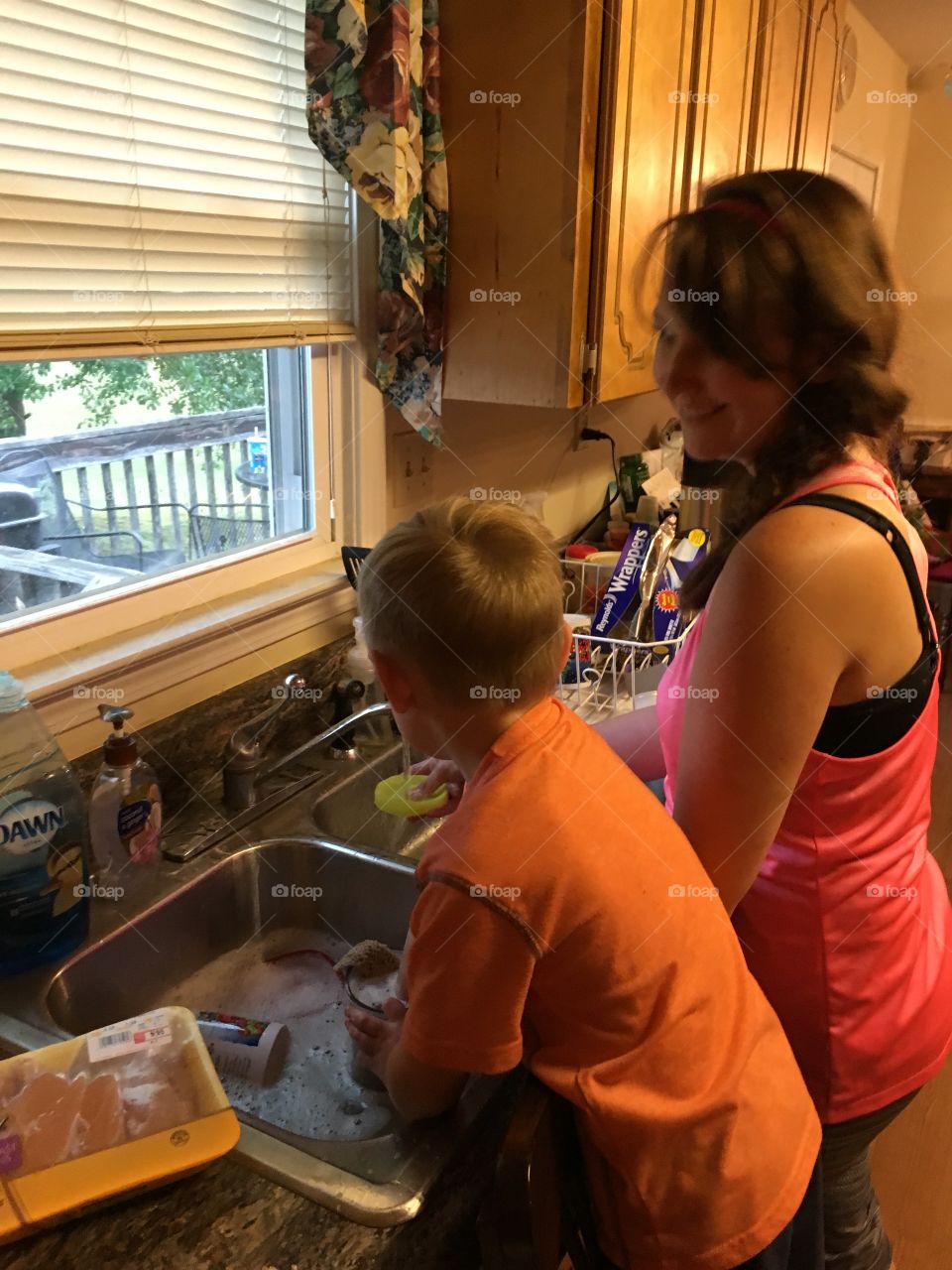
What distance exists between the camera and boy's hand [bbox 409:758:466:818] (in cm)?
105

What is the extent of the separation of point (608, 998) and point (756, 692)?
0.91 ft

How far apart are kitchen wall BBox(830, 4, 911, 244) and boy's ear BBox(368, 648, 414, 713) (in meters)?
3.53

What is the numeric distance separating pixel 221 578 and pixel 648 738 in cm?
67

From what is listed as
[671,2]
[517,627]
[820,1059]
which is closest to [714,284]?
[517,627]

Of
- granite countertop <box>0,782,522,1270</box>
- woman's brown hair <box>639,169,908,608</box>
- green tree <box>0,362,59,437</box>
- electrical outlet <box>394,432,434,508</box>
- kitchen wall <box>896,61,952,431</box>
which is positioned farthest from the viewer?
kitchen wall <box>896,61,952,431</box>

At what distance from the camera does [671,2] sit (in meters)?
1.62

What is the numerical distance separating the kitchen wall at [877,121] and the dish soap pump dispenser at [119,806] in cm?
351

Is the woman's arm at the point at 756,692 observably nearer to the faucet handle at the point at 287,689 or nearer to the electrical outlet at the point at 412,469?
the faucet handle at the point at 287,689

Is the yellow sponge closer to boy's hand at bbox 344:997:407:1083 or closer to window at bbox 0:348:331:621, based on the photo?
boy's hand at bbox 344:997:407:1083

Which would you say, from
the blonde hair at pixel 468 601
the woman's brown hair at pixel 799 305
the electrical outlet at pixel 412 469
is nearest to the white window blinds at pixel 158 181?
the electrical outlet at pixel 412 469

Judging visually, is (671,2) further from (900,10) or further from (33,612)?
(900,10)

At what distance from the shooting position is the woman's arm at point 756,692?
0.79 metres

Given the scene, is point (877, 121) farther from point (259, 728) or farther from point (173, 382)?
point (259, 728)

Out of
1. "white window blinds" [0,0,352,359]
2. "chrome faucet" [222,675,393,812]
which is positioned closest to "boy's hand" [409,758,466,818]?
"chrome faucet" [222,675,393,812]
